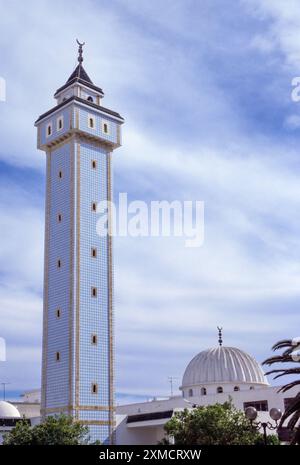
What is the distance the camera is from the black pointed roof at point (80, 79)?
4486 cm

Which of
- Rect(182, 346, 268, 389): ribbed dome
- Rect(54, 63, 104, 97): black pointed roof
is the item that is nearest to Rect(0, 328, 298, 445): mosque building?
Rect(182, 346, 268, 389): ribbed dome

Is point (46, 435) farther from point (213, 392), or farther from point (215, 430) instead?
point (213, 392)

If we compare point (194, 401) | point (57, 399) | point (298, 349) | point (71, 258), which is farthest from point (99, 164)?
point (298, 349)

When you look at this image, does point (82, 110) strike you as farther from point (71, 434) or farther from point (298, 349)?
point (298, 349)

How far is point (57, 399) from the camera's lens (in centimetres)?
3841

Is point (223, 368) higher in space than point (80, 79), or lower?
lower

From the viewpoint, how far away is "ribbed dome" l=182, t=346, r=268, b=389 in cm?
5006

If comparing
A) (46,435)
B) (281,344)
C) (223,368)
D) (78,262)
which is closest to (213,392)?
(223,368)

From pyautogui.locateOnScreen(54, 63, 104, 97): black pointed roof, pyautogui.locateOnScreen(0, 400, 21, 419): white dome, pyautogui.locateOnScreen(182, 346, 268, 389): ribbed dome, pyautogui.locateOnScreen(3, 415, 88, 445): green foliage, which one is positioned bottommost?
pyautogui.locateOnScreen(3, 415, 88, 445): green foliage

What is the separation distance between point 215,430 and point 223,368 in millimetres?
23697

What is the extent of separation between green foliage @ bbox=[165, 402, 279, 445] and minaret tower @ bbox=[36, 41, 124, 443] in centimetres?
1125

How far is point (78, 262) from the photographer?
4003cm

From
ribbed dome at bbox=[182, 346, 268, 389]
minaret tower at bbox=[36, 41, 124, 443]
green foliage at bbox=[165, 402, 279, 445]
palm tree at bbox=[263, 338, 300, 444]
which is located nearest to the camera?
palm tree at bbox=[263, 338, 300, 444]

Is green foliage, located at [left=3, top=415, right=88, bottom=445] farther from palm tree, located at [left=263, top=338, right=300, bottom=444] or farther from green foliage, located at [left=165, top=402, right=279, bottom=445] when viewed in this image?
palm tree, located at [left=263, top=338, right=300, bottom=444]
